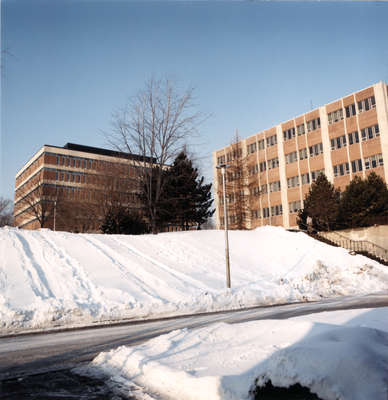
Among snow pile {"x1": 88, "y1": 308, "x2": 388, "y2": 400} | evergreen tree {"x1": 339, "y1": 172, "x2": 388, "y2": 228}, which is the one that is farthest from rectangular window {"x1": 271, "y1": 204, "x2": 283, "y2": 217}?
snow pile {"x1": 88, "y1": 308, "x2": 388, "y2": 400}

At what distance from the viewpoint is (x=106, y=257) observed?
1961 centimetres

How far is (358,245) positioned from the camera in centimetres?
3100

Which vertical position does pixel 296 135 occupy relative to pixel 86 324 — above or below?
above

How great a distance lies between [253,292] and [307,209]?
24.1m

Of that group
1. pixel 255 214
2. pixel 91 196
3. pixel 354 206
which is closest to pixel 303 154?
pixel 255 214

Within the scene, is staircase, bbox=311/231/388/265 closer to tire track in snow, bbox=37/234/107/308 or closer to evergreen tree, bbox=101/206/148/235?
evergreen tree, bbox=101/206/148/235

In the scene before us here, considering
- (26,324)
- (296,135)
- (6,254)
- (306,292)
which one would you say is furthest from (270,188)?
(26,324)

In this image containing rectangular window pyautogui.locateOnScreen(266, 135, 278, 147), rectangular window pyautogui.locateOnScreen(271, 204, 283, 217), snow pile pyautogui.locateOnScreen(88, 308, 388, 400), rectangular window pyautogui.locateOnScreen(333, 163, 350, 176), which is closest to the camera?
snow pile pyautogui.locateOnScreen(88, 308, 388, 400)

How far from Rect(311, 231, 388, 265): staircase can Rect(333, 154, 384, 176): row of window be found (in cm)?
1444

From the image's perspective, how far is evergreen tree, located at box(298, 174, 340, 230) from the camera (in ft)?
118

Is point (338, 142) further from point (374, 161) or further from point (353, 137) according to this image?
point (374, 161)

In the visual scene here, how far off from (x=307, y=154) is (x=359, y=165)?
312 inches

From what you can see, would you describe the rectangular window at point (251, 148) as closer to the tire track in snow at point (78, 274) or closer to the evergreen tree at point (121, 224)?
the evergreen tree at point (121, 224)

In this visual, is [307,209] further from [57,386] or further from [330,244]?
[57,386]
